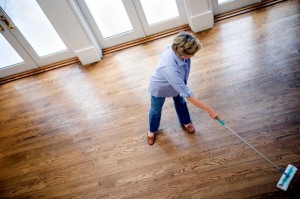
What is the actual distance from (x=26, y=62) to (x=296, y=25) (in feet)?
13.7

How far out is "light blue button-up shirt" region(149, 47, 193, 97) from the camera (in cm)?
196

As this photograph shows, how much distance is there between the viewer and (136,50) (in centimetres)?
410

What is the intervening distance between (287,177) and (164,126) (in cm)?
132

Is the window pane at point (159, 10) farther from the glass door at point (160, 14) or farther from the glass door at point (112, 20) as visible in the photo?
the glass door at point (112, 20)

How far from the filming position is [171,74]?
197cm

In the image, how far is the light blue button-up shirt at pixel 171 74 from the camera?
196cm

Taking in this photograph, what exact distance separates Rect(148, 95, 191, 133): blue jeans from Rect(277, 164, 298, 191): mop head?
1.02 m

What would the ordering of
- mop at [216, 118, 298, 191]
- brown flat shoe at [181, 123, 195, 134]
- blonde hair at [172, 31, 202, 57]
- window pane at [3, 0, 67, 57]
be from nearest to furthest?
blonde hair at [172, 31, 202, 57] < mop at [216, 118, 298, 191] < brown flat shoe at [181, 123, 195, 134] < window pane at [3, 0, 67, 57]

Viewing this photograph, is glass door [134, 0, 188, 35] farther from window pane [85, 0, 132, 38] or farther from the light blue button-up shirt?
the light blue button-up shirt

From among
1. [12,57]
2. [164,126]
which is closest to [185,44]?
[164,126]

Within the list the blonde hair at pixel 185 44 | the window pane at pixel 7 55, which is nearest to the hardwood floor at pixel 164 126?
the window pane at pixel 7 55

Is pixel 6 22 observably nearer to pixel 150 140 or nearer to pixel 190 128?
pixel 150 140

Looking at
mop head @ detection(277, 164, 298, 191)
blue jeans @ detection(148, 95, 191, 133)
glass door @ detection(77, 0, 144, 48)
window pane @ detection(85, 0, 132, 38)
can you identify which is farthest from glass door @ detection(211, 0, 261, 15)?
mop head @ detection(277, 164, 298, 191)

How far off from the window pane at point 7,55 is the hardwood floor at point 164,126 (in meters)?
0.59
